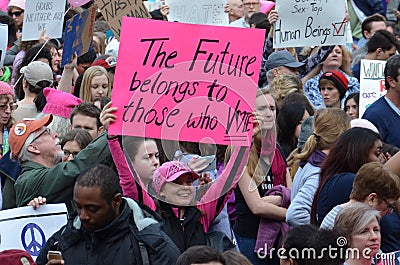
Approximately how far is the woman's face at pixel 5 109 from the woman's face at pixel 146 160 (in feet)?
7.83

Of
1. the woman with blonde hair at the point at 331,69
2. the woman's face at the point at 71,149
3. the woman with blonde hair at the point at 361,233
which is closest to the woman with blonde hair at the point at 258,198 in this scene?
the woman's face at the point at 71,149

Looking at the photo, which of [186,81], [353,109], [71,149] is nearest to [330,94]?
[353,109]

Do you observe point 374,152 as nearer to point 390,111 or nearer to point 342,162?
point 342,162

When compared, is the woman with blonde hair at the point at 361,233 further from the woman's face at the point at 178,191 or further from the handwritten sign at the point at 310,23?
the handwritten sign at the point at 310,23

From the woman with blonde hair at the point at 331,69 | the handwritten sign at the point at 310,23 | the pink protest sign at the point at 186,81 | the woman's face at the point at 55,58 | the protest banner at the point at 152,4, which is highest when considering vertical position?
the pink protest sign at the point at 186,81

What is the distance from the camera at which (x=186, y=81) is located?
6.52 m

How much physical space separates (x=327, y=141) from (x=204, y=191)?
3.63 ft

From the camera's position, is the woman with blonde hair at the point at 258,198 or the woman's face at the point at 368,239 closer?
the woman's face at the point at 368,239

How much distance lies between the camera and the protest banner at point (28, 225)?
661 centimetres

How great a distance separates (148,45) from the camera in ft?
21.5

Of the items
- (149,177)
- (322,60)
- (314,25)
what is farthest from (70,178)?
(322,60)

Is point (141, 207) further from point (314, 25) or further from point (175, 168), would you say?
point (314, 25)

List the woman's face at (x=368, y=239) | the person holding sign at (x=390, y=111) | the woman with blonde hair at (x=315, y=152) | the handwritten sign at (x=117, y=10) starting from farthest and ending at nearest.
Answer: the handwritten sign at (x=117, y=10)
the person holding sign at (x=390, y=111)
the woman with blonde hair at (x=315, y=152)
the woman's face at (x=368, y=239)

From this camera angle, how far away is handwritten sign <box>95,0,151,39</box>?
855cm
